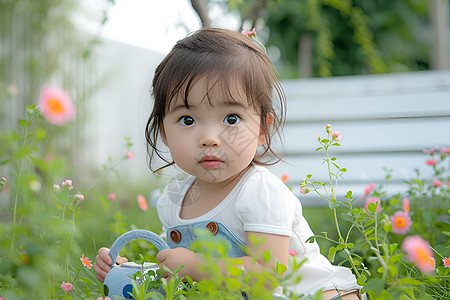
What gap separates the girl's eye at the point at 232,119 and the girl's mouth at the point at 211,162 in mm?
112

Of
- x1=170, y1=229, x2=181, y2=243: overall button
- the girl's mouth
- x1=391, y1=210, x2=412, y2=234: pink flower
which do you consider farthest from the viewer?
x1=391, y1=210, x2=412, y2=234: pink flower

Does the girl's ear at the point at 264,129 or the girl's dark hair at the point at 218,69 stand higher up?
the girl's dark hair at the point at 218,69

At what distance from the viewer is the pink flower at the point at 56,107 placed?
98cm

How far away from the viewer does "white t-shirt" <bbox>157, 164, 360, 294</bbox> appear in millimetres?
1431

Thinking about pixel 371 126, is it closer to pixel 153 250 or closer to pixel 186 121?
pixel 153 250

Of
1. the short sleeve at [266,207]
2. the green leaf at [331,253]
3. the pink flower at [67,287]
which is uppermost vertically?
the short sleeve at [266,207]

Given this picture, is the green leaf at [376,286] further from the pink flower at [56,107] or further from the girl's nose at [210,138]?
the pink flower at [56,107]

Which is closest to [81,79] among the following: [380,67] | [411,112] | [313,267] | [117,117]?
[117,117]

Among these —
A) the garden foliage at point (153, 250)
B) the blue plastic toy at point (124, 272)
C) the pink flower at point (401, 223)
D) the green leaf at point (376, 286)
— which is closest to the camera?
the garden foliage at point (153, 250)

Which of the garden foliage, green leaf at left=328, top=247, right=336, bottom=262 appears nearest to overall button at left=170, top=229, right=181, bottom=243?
the garden foliage

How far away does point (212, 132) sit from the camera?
1.44m

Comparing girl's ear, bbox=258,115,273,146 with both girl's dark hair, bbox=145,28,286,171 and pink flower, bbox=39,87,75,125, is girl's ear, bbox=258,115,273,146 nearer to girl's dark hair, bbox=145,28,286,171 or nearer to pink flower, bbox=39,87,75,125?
girl's dark hair, bbox=145,28,286,171

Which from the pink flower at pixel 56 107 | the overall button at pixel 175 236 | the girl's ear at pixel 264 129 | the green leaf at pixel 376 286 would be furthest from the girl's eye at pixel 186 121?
the green leaf at pixel 376 286

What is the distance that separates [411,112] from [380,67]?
6.16 feet
